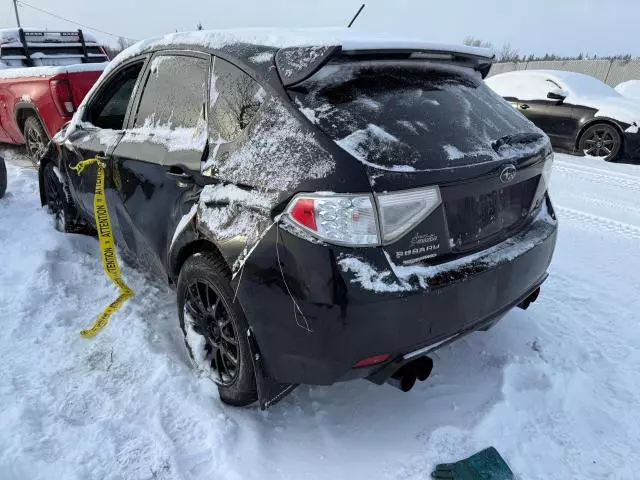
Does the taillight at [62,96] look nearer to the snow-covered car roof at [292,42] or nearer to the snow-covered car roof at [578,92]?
the snow-covered car roof at [292,42]

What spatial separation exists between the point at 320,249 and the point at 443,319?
59 cm

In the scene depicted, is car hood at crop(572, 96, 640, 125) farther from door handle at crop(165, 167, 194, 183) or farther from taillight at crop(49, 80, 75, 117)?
door handle at crop(165, 167, 194, 183)

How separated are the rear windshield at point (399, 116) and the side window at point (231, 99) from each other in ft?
0.72

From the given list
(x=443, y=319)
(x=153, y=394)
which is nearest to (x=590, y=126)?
(x=443, y=319)

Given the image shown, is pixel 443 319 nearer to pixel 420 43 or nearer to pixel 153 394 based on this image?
pixel 420 43

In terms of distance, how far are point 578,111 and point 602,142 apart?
660 mm

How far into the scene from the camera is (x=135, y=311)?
324 cm

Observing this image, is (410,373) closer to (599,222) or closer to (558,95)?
(599,222)

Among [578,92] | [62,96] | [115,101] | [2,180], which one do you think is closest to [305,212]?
[115,101]

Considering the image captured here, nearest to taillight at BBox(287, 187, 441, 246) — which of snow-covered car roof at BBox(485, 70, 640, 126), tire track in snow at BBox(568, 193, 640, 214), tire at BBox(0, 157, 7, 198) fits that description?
tire at BBox(0, 157, 7, 198)

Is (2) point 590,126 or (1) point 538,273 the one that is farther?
(2) point 590,126

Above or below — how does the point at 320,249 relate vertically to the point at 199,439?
above

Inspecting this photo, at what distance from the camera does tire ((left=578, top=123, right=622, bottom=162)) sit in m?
8.23

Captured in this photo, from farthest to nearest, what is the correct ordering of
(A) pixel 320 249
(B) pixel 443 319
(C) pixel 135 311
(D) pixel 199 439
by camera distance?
(C) pixel 135 311, (D) pixel 199 439, (B) pixel 443 319, (A) pixel 320 249
